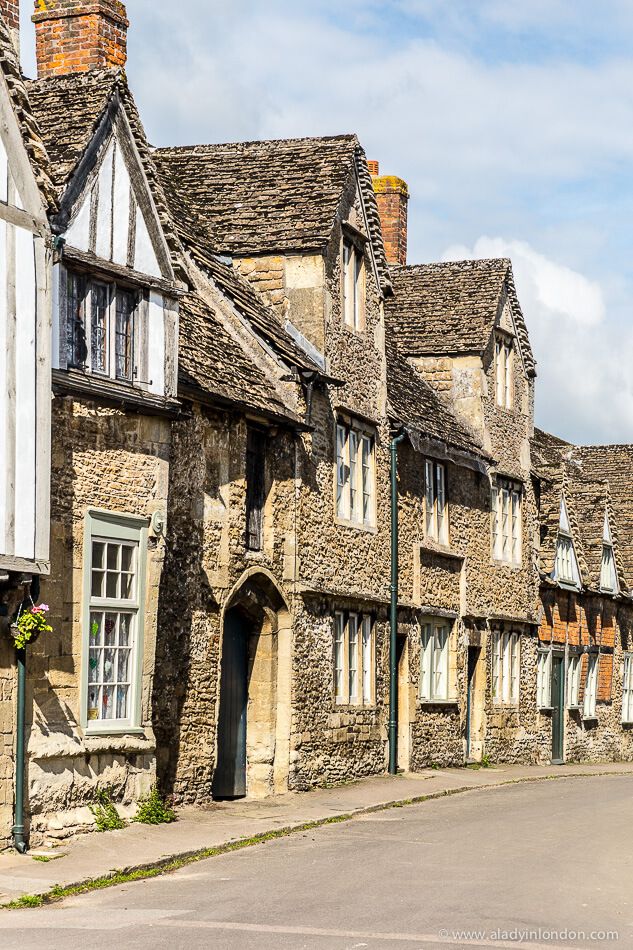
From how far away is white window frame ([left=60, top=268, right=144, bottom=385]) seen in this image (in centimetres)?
1568

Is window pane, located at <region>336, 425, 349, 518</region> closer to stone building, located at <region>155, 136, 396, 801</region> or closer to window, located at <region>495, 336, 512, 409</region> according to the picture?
stone building, located at <region>155, 136, 396, 801</region>

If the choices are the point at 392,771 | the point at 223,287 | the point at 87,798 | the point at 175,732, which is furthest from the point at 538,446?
the point at 87,798

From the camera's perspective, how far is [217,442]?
1944cm

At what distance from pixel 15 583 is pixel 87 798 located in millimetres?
2612

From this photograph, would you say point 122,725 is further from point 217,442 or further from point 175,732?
point 217,442

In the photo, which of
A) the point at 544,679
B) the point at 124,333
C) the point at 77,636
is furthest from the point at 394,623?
the point at 544,679

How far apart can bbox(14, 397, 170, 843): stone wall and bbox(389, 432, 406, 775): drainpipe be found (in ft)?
30.8

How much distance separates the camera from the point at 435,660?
28.5 m

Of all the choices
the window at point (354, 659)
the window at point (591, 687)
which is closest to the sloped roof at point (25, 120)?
the window at point (354, 659)

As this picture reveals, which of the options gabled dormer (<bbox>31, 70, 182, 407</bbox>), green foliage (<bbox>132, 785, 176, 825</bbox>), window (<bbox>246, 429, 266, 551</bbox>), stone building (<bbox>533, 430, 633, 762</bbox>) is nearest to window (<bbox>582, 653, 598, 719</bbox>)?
stone building (<bbox>533, 430, 633, 762</bbox>)

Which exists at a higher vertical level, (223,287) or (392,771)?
(223,287)

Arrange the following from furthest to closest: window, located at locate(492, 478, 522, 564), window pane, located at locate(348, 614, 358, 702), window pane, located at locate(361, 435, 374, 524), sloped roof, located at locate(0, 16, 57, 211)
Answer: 1. window, located at locate(492, 478, 522, 564)
2. window pane, located at locate(361, 435, 374, 524)
3. window pane, located at locate(348, 614, 358, 702)
4. sloped roof, located at locate(0, 16, 57, 211)

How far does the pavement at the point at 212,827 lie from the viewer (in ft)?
43.4

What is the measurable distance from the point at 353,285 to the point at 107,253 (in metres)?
8.75
